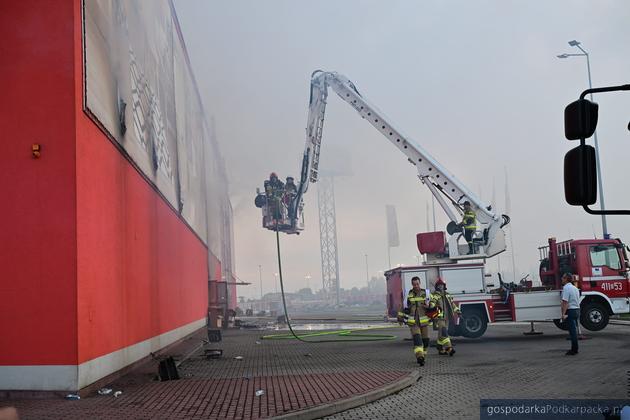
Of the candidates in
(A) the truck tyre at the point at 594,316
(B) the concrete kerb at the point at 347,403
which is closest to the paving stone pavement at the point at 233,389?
(B) the concrete kerb at the point at 347,403

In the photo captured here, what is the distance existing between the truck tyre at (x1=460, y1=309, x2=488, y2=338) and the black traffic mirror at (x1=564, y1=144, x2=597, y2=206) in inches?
535

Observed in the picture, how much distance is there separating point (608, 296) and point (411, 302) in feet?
22.4

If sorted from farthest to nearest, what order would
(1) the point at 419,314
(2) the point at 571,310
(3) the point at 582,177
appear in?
(2) the point at 571,310 < (1) the point at 419,314 < (3) the point at 582,177

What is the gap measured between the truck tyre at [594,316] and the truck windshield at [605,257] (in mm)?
1050

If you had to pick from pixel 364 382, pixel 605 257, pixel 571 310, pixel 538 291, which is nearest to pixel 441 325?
pixel 571 310

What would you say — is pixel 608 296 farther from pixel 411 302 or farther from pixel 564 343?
pixel 411 302

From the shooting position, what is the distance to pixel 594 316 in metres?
16.3

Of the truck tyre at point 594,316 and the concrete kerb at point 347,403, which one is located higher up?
the truck tyre at point 594,316

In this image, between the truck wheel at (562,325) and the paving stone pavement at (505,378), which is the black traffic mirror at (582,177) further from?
the truck wheel at (562,325)

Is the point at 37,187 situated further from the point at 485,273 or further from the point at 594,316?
the point at 594,316

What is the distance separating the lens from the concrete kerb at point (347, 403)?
7219 mm

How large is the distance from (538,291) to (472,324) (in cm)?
194

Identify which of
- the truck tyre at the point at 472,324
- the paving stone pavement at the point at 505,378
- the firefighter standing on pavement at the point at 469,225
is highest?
the firefighter standing on pavement at the point at 469,225

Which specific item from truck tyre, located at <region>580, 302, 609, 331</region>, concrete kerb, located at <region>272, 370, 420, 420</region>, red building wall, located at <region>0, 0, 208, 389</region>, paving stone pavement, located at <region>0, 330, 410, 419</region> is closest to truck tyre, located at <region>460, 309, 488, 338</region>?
truck tyre, located at <region>580, 302, 609, 331</region>
